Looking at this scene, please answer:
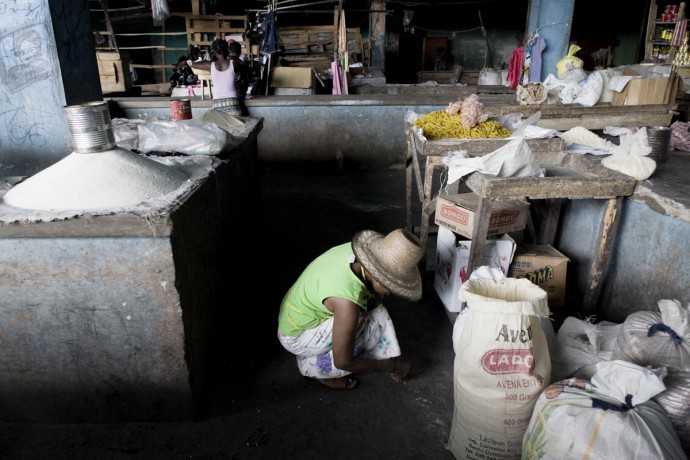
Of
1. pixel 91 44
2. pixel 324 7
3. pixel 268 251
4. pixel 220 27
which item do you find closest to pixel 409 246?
pixel 268 251

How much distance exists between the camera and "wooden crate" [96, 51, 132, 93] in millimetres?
9539

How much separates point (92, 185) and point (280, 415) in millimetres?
1353

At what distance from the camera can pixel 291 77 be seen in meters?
8.09

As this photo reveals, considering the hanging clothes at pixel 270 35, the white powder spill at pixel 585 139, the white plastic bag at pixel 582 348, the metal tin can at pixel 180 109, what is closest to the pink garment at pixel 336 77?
the hanging clothes at pixel 270 35

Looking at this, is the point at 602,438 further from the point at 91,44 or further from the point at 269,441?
the point at 91,44

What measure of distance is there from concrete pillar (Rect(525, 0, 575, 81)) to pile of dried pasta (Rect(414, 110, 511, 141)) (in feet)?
14.3

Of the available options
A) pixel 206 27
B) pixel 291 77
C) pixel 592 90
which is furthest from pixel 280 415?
pixel 206 27

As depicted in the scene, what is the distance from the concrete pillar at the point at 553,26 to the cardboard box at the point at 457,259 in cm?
554

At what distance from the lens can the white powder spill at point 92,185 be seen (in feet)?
6.31

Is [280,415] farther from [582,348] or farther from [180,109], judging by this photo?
[180,109]

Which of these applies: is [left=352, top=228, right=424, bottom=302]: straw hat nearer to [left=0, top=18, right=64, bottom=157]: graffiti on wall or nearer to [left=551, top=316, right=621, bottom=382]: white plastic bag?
[left=551, top=316, right=621, bottom=382]: white plastic bag

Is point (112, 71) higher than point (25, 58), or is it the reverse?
point (25, 58)

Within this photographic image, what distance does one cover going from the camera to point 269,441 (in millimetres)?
2107

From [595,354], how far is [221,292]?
2.02 meters
